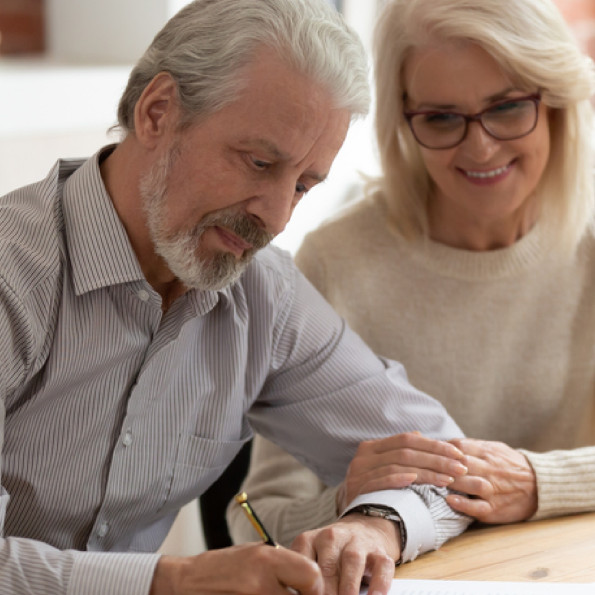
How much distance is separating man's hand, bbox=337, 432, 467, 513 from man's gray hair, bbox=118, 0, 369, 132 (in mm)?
564

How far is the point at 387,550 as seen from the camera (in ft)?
4.91

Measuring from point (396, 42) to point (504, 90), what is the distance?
25 cm

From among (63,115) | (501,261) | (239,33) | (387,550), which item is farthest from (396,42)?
(387,550)

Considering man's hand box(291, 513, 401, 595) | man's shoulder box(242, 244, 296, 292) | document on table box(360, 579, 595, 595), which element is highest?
man's shoulder box(242, 244, 296, 292)

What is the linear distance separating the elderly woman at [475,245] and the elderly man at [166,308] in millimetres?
440

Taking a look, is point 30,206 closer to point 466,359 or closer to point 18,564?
point 18,564

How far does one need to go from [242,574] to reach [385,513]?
1.14 feet

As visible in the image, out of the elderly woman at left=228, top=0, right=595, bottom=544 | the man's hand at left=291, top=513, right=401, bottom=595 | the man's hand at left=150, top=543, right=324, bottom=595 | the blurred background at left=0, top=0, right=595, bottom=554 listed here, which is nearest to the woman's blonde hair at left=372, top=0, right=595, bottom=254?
the elderly woman at left=228, top=0, right=595, bottom=544

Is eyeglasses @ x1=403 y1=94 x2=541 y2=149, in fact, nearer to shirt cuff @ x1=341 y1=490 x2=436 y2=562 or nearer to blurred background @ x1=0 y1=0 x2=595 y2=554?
blurred background @ x1=0 y1=0 x2=595 y2=554

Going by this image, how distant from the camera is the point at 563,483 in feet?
5.64

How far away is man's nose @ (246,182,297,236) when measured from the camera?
4.93ft

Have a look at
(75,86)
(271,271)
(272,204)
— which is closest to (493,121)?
(271,271)

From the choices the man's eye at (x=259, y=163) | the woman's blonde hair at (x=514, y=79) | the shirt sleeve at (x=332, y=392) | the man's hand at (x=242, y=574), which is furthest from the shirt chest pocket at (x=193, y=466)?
the woman's blonde hair at (x=514, y=79)

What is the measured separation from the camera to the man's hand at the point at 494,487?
1.66 m
